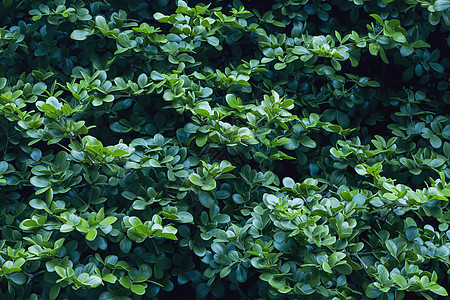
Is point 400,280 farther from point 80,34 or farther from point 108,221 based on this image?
point 80,34

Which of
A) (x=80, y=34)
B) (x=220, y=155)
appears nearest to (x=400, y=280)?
(x=220, y=155)

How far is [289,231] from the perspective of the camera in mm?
1804

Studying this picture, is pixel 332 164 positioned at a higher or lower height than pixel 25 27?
lower

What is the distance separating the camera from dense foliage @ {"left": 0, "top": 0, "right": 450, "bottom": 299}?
1.78m

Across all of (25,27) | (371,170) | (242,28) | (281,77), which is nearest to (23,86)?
(25,27)

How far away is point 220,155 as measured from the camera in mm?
2320

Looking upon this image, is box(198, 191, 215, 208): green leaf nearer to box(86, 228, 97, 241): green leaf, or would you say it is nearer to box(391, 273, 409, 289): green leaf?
box(86, 228, 97, 241): green leaf

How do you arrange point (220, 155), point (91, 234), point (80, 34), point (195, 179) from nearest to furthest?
point (91, 234)
point (195, 179)
point (80, 34)
point (220, 155)

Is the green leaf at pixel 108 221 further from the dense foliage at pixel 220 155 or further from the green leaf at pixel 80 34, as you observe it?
the green leaf at pixel 80 34

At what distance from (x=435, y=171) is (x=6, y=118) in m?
1.87

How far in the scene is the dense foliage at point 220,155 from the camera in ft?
5.83

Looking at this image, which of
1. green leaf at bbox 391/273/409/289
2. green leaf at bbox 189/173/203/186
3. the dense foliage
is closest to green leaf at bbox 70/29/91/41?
the dense foliage

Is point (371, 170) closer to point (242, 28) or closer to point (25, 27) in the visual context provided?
point (242, 28)

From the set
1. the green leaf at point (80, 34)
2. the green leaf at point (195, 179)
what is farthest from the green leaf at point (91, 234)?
the green leaf at point (80, 34)
